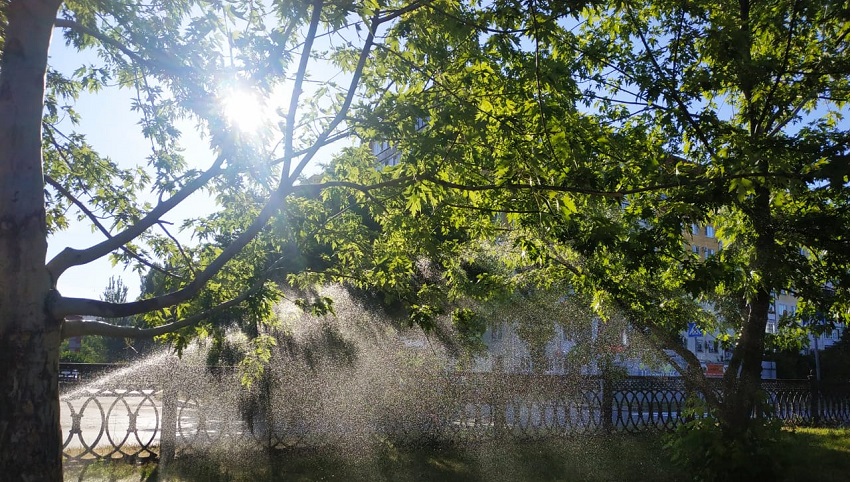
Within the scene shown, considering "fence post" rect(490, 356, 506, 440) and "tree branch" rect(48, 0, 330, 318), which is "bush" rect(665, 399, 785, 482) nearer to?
"fence post" rect(490, 356, 506, 440)

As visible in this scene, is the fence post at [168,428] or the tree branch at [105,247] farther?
the fence post at [168,428]

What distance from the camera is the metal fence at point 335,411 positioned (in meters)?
10.7

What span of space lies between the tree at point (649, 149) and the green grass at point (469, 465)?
1984 mm

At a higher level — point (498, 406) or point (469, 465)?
point (498, 406)

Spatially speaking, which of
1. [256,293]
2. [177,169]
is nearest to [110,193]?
[177,169]

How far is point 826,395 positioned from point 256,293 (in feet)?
67.5

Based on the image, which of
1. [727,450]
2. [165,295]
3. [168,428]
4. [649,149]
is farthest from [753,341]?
[168,428]

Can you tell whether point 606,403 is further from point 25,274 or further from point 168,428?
point 25,274

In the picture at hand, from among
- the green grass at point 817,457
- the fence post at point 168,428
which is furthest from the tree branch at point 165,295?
the green grass at point 817,457

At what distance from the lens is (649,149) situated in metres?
8.40

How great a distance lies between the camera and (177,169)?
7.43 metres

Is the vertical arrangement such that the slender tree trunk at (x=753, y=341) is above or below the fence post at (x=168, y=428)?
above

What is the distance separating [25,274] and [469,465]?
7.70 meters

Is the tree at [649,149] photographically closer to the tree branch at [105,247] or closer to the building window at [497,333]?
the tree branch at [105,247]
